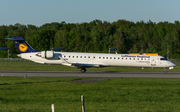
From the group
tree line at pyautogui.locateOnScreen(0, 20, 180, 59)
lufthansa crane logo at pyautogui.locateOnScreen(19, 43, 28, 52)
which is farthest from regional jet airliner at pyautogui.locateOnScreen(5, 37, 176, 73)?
tree line at pyautogui.locateOnScreen(0, 20, 180, 59)

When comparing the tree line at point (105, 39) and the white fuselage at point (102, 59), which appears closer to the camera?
the white fuselage at point (102, 59)

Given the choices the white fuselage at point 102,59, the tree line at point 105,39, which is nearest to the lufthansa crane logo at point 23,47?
the white fuselage at point 102,59

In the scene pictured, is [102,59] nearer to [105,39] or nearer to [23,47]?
[23,47]

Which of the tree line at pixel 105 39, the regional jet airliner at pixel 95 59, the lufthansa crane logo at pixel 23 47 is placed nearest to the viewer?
the regional jet airliner at pixel 95 59

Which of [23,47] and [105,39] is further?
[105,39]

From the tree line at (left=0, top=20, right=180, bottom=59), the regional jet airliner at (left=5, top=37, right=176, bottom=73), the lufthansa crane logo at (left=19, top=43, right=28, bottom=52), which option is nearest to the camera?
the regional jet airliner at (left=5, top=37, right=176, bottom=73)

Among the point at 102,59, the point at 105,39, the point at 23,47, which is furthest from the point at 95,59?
the point at 105,39

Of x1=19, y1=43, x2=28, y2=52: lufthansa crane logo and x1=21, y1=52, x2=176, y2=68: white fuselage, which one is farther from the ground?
x1=19, y1=43, x2=28, y2=52: lufthansa crane logo

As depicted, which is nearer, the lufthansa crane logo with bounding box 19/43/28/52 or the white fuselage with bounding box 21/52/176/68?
the white fuselage with bounding box 21/52/176/68

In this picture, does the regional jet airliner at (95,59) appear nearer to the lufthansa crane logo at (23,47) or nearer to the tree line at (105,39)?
the lufthansa crane logo at (23,47)

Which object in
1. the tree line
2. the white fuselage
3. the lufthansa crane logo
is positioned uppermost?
the tree line

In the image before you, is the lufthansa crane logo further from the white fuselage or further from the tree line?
the tree line

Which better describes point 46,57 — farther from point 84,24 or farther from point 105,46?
Result: point 84,24

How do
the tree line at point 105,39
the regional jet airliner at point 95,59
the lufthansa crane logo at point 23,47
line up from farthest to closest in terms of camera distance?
the tree line at point 105,39
the lufthansa crane logo at point 23,47
the regional jet airliner at point 95,59
